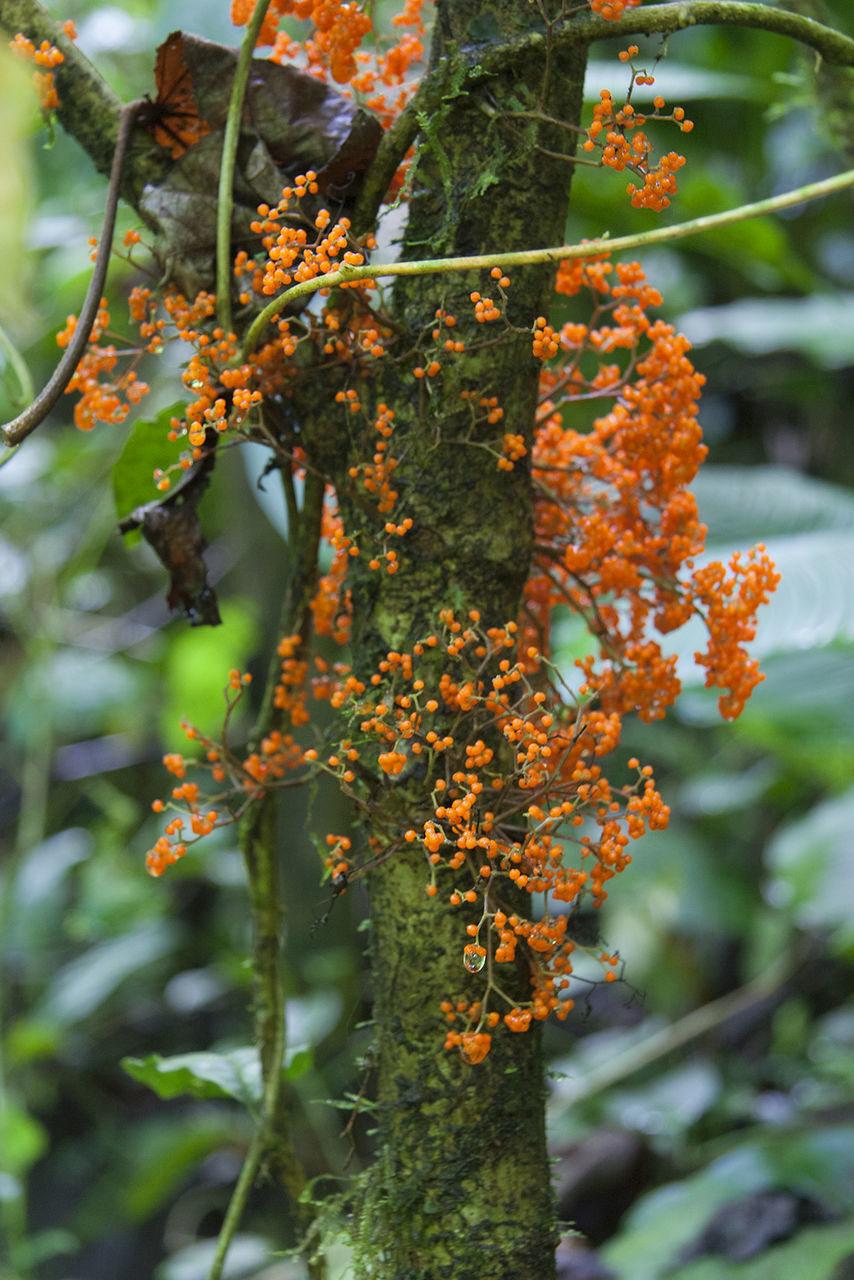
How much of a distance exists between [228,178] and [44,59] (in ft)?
0.45

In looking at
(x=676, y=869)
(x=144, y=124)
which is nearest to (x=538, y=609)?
(x=144, y=124)

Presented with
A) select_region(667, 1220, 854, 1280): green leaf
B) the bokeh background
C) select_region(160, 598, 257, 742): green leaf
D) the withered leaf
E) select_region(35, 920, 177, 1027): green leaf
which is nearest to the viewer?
the withered leaf

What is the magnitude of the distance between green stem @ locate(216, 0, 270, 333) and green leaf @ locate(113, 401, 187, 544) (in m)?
0.11

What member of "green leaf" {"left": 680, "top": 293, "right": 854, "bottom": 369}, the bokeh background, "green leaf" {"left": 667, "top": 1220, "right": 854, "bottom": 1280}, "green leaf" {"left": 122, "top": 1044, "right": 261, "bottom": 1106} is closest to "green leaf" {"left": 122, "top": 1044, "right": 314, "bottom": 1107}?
"green leaf" {"left": 122, "top": 1044, "right": 261, "bottom": 1106}

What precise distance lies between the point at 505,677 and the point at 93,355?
344mm

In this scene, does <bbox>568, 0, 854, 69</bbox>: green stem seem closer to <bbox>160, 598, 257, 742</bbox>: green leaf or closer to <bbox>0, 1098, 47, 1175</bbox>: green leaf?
<bbox>0, 1098, 47, 1175</bbox>: green leaf

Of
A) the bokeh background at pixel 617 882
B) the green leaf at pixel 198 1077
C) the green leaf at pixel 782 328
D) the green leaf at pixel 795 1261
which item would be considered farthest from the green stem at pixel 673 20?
the green leaf at pixel 782 328

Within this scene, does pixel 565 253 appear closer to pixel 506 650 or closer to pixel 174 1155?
pixel 506 650

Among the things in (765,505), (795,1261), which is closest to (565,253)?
(795,1261)

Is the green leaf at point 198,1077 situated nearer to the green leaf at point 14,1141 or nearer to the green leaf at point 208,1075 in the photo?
the green leaf at point 208,1075

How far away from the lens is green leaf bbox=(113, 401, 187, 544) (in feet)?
2.28

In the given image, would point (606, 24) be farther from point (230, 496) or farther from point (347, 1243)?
point (230, 496)

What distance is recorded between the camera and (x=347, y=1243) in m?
0.60

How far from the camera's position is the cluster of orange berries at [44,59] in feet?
1.99
